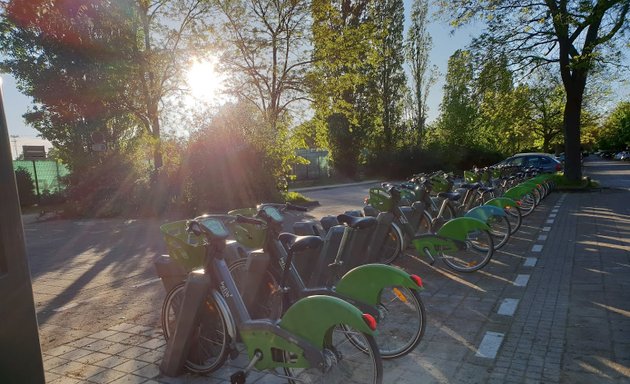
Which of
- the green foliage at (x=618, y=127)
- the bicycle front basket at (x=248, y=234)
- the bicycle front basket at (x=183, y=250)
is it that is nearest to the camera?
the bicycle front basket at (x=183, y=250)

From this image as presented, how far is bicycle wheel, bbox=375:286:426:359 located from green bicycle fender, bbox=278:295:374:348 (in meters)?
0.83

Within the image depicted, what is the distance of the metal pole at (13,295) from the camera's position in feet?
5.26

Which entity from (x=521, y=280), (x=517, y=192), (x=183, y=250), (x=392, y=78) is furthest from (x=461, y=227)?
(x=392, y=78)

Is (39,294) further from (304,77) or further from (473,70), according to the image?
(473,70)

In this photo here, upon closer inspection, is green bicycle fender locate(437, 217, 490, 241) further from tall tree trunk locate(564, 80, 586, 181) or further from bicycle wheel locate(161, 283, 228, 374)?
tall tree trunk locate(564, 80, 586, 181)

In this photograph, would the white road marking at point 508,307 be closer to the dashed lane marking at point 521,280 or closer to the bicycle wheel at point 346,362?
the dashed lane marking at point 521,280

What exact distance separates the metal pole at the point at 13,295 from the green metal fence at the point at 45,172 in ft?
68.1

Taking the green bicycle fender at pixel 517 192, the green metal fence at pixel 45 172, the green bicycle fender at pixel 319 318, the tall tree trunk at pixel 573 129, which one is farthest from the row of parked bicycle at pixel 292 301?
the green metal fence at pixel 45 172

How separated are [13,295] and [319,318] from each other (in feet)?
4.80

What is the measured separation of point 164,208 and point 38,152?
891 centimetres

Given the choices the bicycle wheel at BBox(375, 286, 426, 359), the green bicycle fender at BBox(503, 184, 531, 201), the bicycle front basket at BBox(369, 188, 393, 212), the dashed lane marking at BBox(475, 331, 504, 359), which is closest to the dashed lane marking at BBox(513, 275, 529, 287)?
the dashed lane marking at BBox(475, 331, 504, 359)

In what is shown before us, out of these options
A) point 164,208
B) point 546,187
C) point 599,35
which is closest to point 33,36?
point 164,208

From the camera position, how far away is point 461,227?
550 cm

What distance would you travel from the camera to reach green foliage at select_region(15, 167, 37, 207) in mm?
19406
